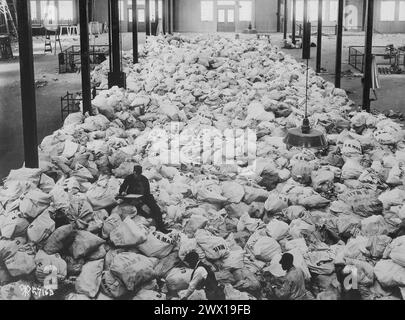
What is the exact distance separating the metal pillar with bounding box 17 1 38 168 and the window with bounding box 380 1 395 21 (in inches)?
1083

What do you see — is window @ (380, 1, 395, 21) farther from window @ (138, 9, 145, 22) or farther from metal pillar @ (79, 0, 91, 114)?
metal pillar @ (79, 0, 91, 114)

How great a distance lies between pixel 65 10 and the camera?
28.6m

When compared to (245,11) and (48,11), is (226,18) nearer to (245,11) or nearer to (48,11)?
(245,11)

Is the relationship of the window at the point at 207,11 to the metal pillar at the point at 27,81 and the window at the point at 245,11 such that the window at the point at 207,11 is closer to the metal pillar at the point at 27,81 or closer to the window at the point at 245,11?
the window at the point at 245,11

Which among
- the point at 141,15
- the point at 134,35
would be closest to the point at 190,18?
the point at 141,15

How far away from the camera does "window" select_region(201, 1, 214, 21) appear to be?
1240 inches

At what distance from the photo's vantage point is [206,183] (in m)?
6.23

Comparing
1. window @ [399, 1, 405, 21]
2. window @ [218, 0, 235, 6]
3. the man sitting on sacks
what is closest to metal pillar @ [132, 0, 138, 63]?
the man sitting on sacks

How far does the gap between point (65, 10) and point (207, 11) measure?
7640 millimetres

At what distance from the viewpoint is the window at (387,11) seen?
3055 centimetres

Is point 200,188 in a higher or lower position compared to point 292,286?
higher
